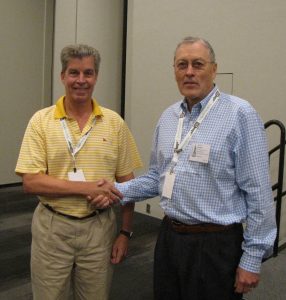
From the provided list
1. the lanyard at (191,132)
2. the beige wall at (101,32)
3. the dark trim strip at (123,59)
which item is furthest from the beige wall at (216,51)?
the lanyard at (191,132)

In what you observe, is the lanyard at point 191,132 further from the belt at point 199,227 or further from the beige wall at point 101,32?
the beige wall at point 101,32

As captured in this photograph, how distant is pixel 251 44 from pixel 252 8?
1.18ft

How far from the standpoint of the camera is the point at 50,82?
20.9 feet

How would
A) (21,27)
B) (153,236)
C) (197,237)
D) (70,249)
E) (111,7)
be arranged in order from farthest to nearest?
1. (21,27)
2. (111,7)
3. (153,236)
4. (70,249)
5. (197,237)

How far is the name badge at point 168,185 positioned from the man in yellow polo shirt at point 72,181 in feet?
0.81

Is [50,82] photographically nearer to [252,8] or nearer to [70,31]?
[70,31]

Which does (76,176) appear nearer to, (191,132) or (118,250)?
(118,250)

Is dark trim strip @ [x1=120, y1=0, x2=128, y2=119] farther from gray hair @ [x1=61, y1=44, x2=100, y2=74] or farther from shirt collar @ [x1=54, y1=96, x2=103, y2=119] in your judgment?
gray hair @ [x1=61, y1=44, x2=100, y2=74]

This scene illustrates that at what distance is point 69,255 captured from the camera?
64.6 inches

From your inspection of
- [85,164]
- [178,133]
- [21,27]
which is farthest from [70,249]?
[21,27]

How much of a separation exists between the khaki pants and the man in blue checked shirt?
0.33 metres

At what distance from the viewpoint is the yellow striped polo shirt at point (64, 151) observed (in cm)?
160

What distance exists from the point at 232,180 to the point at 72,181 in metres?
0.69

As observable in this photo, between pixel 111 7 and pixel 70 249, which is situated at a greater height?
pixel 111 7
